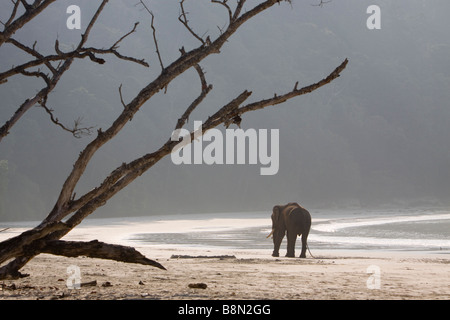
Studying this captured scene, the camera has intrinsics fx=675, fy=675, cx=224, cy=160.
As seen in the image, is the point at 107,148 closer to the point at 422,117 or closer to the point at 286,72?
the point at 286,72

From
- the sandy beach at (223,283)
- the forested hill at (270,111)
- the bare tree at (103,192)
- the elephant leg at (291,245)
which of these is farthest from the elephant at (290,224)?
the forested hill at (270,111)

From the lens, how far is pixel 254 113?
85125mm

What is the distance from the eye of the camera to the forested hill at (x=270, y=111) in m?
70.9

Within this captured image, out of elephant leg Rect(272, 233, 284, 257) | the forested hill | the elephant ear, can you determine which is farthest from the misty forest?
elephant leg Rect(272, 233, 284, 257)

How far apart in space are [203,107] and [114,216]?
1059 inches

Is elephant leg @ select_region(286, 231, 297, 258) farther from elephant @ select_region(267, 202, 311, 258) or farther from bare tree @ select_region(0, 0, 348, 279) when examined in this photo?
bare tree @ select_region(0, 0, 348, 279)

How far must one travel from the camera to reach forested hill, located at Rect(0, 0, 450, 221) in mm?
70938

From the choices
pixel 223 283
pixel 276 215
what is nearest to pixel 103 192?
pixel 223 283

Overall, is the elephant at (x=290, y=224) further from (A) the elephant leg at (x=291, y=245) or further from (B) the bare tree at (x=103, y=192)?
(B) the bare tree at (x=103, y=192)

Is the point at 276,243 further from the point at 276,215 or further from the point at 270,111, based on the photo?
the point at 270,111

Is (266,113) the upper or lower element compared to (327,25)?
lower

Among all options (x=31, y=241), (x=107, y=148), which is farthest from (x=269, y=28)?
(x=31, y=241)

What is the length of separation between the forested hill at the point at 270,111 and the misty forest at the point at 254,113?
6.8 inches

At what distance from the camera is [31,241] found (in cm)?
598
